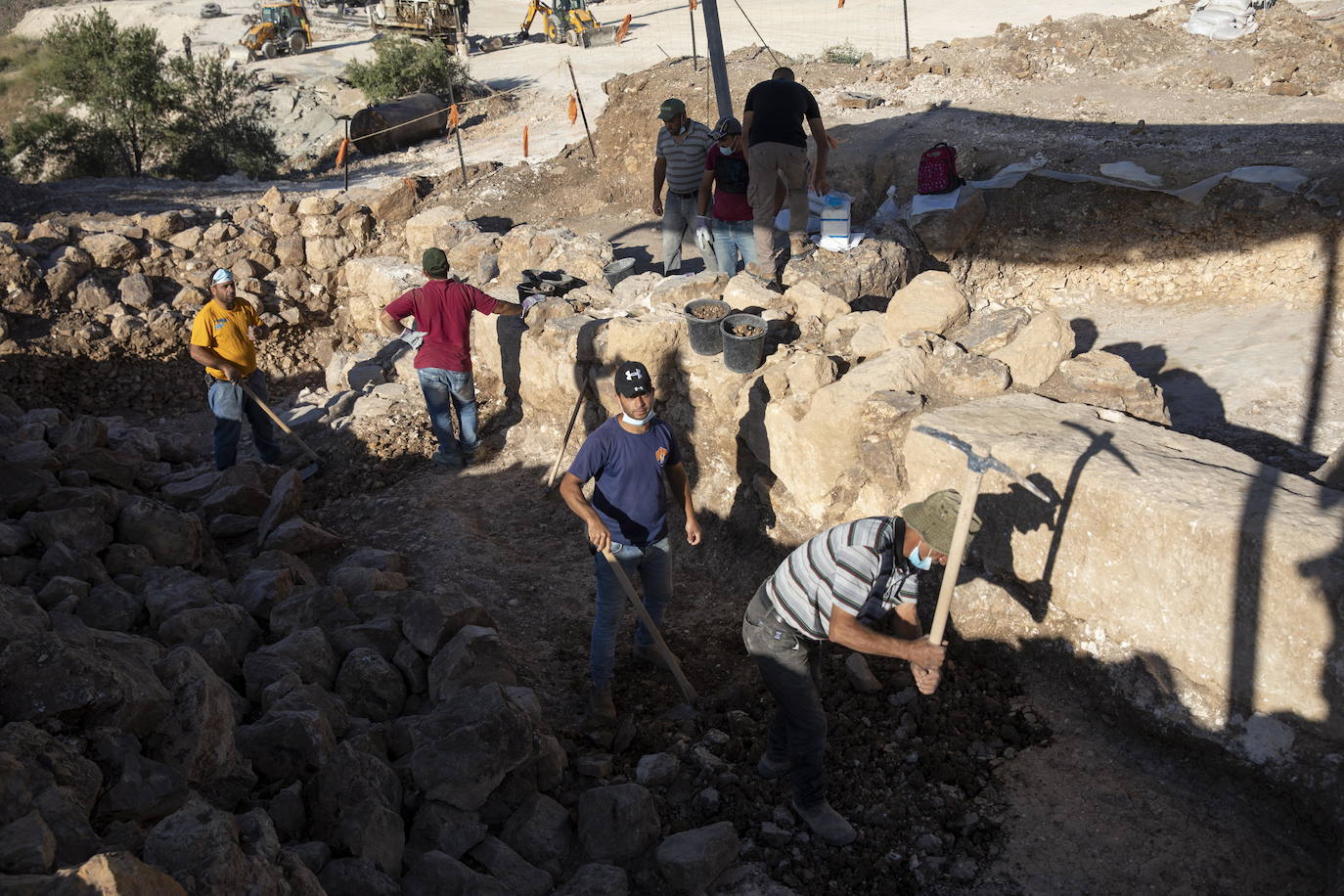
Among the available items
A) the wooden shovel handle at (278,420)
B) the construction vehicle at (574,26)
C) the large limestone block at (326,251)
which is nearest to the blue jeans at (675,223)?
the wooden shovel handle at (278,420)

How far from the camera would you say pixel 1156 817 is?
3.22 m

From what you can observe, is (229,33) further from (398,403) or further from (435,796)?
(435,796)

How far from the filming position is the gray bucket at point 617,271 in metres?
7.76

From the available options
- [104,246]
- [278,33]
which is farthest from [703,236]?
[278,33]

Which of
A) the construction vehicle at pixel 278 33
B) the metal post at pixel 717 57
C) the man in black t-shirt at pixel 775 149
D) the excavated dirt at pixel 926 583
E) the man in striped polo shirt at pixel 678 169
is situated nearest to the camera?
the excavated dirt at pixel 926 583

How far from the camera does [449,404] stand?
6.57 meters

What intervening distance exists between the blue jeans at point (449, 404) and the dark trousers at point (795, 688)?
3.70 metres

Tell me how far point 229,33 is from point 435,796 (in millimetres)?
32360

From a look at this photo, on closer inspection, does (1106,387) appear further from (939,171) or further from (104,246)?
(104,246)

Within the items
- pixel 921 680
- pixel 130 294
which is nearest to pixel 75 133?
pixel 130 294

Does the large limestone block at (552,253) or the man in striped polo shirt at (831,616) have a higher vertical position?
the large limestone block at (552,253)

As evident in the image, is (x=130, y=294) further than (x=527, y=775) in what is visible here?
Yes

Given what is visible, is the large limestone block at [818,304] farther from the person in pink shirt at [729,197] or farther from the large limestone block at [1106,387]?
the large limestone block at [1106,387]

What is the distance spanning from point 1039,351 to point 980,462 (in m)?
2.09
